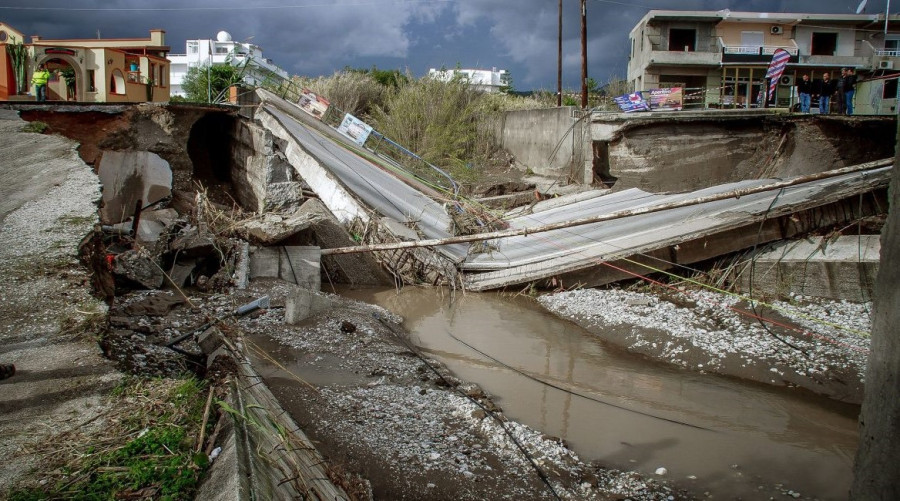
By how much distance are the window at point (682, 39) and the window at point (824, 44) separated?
24.4 feet

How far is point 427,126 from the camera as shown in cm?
1898

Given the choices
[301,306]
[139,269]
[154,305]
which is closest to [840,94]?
[301,306]

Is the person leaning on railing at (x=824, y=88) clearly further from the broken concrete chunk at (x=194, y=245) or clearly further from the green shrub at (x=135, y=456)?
the green shrub at (x=135, y=456)

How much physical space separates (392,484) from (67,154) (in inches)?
227

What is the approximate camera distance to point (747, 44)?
4150 cm

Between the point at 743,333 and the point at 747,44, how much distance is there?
40.8 metres

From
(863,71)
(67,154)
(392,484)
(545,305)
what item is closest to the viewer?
(392,484)

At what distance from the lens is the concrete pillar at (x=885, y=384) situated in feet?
7.30

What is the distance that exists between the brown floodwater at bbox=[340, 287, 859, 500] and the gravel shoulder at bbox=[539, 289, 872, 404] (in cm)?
21

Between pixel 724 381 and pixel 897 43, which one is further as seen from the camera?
pixel 897 43

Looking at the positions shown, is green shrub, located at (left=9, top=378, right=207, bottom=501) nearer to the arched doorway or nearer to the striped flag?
the striped flag

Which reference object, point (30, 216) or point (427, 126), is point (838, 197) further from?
point (427, 126)

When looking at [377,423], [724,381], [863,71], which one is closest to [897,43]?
[863,71]

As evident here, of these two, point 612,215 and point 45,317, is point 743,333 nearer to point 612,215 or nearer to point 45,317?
point 612,215
